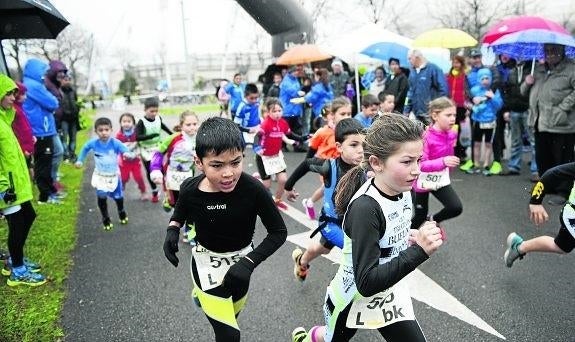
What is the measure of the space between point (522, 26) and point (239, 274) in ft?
20.9

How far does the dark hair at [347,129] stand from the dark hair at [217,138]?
4.13ft

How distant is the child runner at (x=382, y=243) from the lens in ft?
6.43

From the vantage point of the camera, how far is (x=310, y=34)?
1722cm

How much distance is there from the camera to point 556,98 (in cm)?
640

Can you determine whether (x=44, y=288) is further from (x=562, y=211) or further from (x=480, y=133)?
(x=480, y=133)

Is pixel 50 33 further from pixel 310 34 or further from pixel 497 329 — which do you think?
pixel 310 34

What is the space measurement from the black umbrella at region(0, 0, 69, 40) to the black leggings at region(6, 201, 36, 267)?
2169 millimetres

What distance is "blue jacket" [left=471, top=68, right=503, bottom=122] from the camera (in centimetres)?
794

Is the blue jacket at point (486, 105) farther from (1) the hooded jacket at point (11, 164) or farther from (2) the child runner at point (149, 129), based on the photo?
(1) the hooded jacket at point (11, 164)

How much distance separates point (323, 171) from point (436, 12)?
16.0 m

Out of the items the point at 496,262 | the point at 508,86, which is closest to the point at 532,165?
the point at 508,86

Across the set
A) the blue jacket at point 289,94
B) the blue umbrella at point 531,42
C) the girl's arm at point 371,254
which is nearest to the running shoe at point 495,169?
the blue umbrella at point 531,42

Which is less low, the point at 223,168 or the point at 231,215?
the point at 223,168

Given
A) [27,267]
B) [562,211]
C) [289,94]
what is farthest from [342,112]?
[289,94]
